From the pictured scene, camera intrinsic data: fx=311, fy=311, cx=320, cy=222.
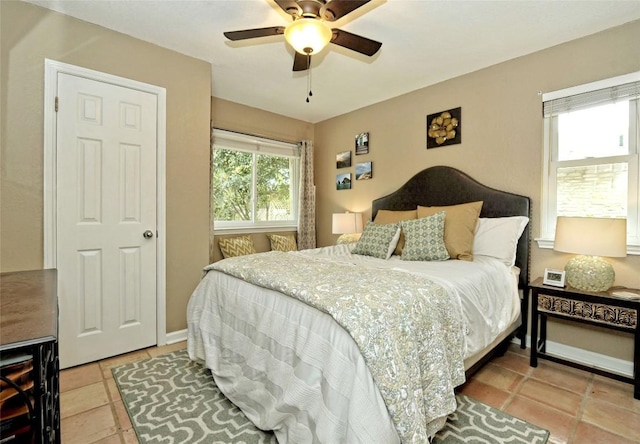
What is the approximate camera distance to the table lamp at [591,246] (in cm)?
207

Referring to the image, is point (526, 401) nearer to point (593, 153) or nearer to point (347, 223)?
point (593, 153)

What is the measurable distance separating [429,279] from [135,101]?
265 cm

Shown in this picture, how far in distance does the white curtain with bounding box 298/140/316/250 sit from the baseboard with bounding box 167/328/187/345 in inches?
82.7

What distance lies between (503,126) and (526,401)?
225 cm

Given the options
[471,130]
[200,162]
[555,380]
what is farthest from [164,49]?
[555,380]

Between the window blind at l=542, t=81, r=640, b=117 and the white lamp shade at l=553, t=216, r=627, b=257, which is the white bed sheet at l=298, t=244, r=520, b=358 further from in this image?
the window blind at l=542, t=81, r=640, b=117

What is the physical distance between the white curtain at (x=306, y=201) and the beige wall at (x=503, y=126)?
2.35 feet

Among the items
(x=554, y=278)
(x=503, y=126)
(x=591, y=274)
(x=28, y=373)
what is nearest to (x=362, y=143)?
(x=503, y=126)

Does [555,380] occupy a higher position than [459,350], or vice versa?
[459,350]

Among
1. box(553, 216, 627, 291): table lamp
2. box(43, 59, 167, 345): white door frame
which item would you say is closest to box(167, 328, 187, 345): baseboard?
box(43, 59, 167, 345): white door frame

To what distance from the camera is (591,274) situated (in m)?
2.18

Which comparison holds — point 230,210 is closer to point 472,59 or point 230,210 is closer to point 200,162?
point 200,162

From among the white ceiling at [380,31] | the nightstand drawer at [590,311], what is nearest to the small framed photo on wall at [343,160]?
the white ceiling at [380,31]

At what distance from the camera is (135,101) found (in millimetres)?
2574
